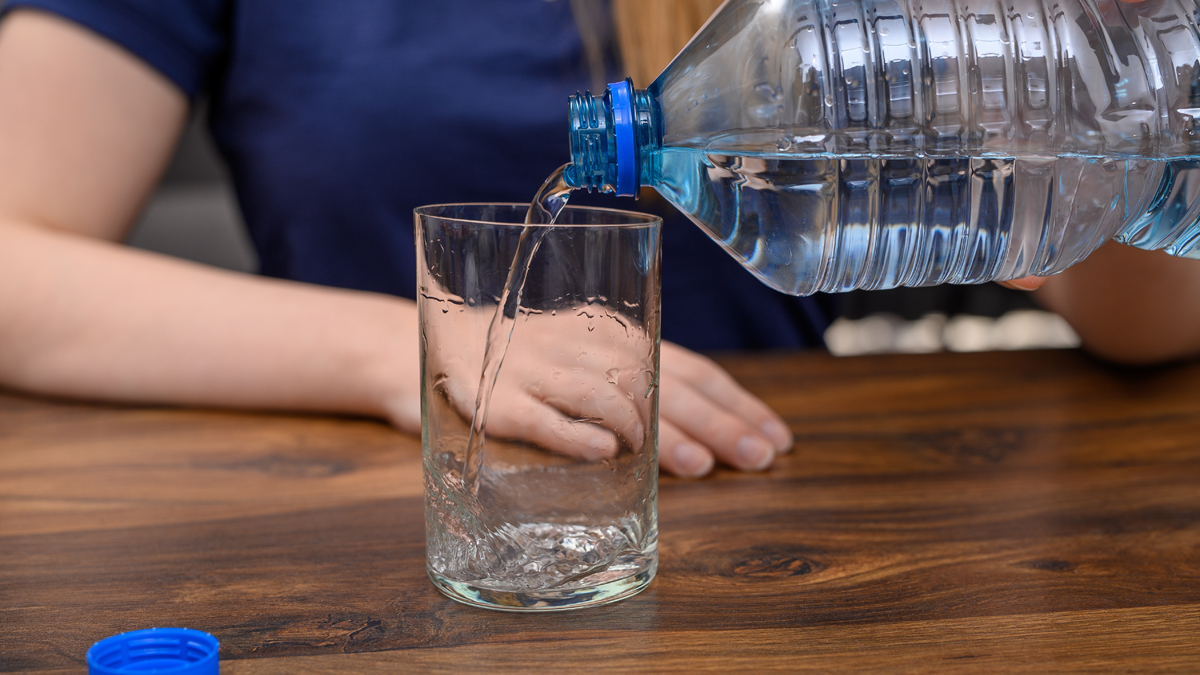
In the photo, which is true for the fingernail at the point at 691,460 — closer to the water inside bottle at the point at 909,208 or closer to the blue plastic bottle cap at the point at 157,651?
the water inside bottle at the point at 909,208

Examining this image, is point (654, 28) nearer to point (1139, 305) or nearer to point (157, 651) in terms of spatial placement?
point (1139, 305)

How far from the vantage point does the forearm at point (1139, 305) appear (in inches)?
35.0

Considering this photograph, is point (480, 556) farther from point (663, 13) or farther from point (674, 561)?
point (663, 13)

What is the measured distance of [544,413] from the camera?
0.49 meters

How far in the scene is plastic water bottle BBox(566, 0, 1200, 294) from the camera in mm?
519

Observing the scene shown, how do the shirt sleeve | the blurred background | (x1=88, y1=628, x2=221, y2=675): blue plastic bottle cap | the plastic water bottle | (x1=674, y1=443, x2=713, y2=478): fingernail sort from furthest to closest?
the blurred background, the shirt sleeve, (x1=674, y1=443, x2=713, y2=478): fingernail, the plastic water bottle, (x1=88, y1=628, x2=221, y2=675): blue plastic bottle cap

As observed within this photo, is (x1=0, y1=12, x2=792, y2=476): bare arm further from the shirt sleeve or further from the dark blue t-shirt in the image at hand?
the dark blue t-shirt

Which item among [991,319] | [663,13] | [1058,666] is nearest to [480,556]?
[1058,666]

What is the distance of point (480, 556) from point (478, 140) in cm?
70

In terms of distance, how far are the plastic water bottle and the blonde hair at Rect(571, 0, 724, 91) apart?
0.46 meters

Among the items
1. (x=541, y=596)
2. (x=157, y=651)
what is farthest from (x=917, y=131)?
(x=157, y=651)

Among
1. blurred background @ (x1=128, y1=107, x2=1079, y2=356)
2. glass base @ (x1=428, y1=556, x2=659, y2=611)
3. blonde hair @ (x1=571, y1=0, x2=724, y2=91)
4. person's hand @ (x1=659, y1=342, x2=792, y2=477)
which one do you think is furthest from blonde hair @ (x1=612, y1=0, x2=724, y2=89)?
blurred background @ (x1=128, y1=107, x2=1079, y2=356)

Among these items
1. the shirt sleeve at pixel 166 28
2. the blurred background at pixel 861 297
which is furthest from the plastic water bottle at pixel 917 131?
the blurred background at pixel 861 297

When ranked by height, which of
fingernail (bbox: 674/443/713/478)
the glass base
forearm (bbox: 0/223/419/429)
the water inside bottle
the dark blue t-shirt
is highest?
the dark blue t-shirt
